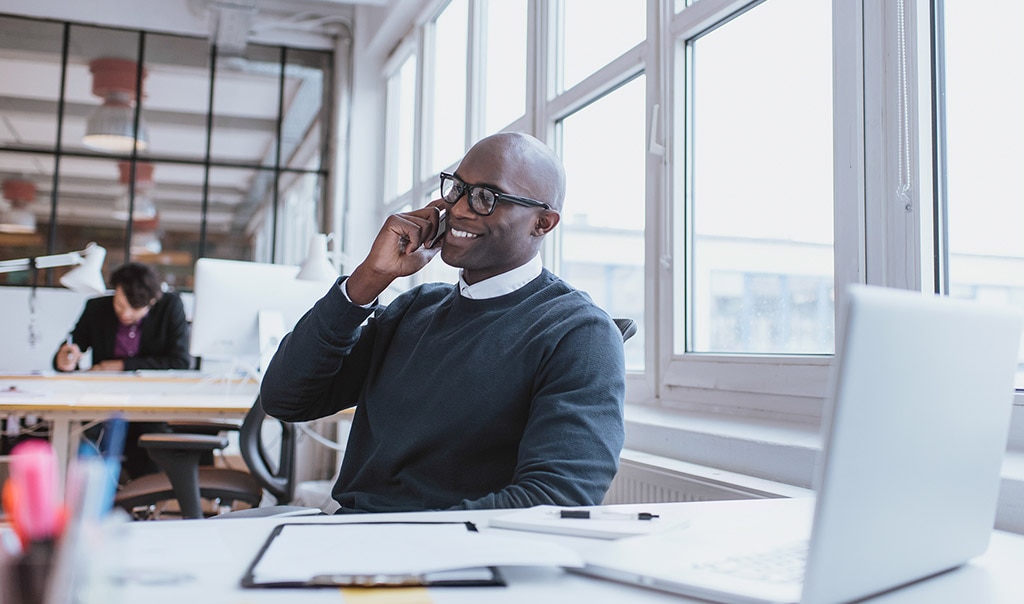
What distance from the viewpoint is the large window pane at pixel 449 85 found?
4738mm

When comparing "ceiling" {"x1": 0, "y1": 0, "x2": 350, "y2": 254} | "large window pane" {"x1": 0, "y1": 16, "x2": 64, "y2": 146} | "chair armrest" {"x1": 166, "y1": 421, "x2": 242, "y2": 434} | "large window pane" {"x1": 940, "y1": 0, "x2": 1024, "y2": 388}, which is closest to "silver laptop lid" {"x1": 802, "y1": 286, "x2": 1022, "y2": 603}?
"large window pane" {"x1": 940, "y1": 0, "x2": 1024, "y2": 388}

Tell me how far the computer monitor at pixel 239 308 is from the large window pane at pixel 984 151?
7.20 ft

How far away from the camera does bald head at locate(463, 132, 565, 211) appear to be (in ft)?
5.37

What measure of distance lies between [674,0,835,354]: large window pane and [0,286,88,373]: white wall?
502cm

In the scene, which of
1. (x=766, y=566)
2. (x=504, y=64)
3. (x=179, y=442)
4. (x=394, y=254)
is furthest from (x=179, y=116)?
(x=766, y=566)

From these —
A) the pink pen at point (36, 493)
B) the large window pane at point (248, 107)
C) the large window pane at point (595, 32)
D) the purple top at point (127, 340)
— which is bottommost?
the pink pen at point (36, 493)

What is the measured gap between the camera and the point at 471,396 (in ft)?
4.84

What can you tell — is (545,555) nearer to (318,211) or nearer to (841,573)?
(841,573)

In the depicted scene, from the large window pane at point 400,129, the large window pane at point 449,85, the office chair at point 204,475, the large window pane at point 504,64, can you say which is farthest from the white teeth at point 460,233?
the large window pane at point 400,129

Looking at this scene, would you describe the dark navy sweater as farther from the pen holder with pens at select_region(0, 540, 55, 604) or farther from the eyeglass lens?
the pen holder with pens at select_region(0, 540, 55, 604)

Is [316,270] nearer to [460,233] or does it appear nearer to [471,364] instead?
[460,233]

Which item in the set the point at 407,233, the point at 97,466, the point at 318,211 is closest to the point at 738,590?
the point at 97,466

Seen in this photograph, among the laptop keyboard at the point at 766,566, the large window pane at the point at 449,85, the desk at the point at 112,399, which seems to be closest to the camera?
the laptop keyboard at the point at 766,566

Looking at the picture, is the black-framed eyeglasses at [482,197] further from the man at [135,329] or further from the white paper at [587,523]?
the man at [135,329]
